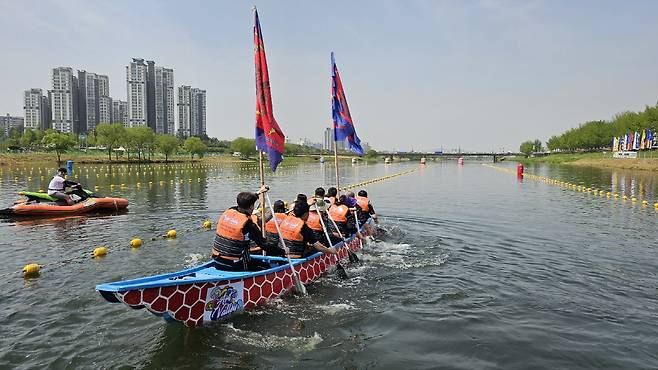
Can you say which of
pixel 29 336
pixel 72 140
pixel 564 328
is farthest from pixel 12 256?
pixel 72 140

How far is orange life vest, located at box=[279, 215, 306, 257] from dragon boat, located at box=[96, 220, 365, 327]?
28 cm


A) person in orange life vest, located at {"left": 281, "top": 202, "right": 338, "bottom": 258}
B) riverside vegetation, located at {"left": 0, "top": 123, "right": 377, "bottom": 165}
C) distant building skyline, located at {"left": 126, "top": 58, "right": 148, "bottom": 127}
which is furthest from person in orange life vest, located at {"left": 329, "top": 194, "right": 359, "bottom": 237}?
distant building skyline, located at {"left": 126, "top": 58, "right": 148, "bottom": 127}

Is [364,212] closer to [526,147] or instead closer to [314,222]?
[314,222]

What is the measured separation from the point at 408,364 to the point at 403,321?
1.55m

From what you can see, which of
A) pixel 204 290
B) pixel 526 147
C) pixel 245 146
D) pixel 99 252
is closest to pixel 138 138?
pixel 245 146

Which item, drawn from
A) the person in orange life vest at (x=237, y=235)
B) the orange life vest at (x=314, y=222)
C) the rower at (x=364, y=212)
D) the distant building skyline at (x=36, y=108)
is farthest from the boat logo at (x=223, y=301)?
the distant building skyline at (x=36, y=108)

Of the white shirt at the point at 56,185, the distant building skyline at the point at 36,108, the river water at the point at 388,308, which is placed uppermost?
the distant building skyline at the point at 36,108

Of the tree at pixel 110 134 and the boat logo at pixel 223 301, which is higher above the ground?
the tree at pixel 110 134

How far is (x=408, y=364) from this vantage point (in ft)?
21.5

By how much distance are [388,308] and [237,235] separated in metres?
3.52

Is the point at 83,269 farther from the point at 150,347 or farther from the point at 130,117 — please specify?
the point at 130,117

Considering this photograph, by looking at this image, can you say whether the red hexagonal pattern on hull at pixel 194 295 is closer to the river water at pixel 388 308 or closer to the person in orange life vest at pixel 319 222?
the river water at pixel 388 308

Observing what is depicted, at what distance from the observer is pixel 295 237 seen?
980cm

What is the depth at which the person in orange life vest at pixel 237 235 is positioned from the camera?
314 inches
